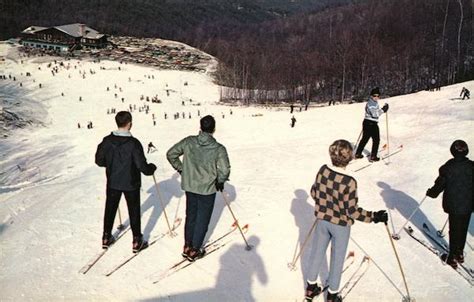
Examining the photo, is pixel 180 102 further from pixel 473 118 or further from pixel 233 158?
pixel 473 118

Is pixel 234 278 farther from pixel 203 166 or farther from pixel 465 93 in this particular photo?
pixel 465 93

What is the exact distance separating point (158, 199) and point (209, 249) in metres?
2.33

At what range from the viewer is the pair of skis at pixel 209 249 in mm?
5302

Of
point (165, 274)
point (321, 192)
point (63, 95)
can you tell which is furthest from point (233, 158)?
point (63, 95)

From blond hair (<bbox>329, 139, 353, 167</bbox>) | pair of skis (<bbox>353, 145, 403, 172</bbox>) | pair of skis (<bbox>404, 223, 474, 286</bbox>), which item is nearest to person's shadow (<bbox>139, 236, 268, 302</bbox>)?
blond hair (<bbox>329, 139, 353, 167</bbox>)

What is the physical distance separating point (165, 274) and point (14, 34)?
3767 inches

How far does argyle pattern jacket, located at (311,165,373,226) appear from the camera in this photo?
13.5ft

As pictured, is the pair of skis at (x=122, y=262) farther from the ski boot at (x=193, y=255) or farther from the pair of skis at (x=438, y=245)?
the pair of skis at (x=438, y=245)

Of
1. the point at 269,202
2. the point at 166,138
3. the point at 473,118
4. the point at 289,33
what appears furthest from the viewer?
the point at 289,33

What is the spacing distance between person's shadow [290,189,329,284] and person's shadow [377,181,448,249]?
1.53 metres

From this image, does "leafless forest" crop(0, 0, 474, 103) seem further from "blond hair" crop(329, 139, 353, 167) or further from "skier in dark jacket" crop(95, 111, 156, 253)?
"blond hair" crop(329, 139, 353, 167)

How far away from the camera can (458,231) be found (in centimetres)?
539

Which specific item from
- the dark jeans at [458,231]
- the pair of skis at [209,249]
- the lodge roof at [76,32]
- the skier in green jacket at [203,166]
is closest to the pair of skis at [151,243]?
the pair of skis at [209,249]

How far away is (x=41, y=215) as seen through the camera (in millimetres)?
7070
